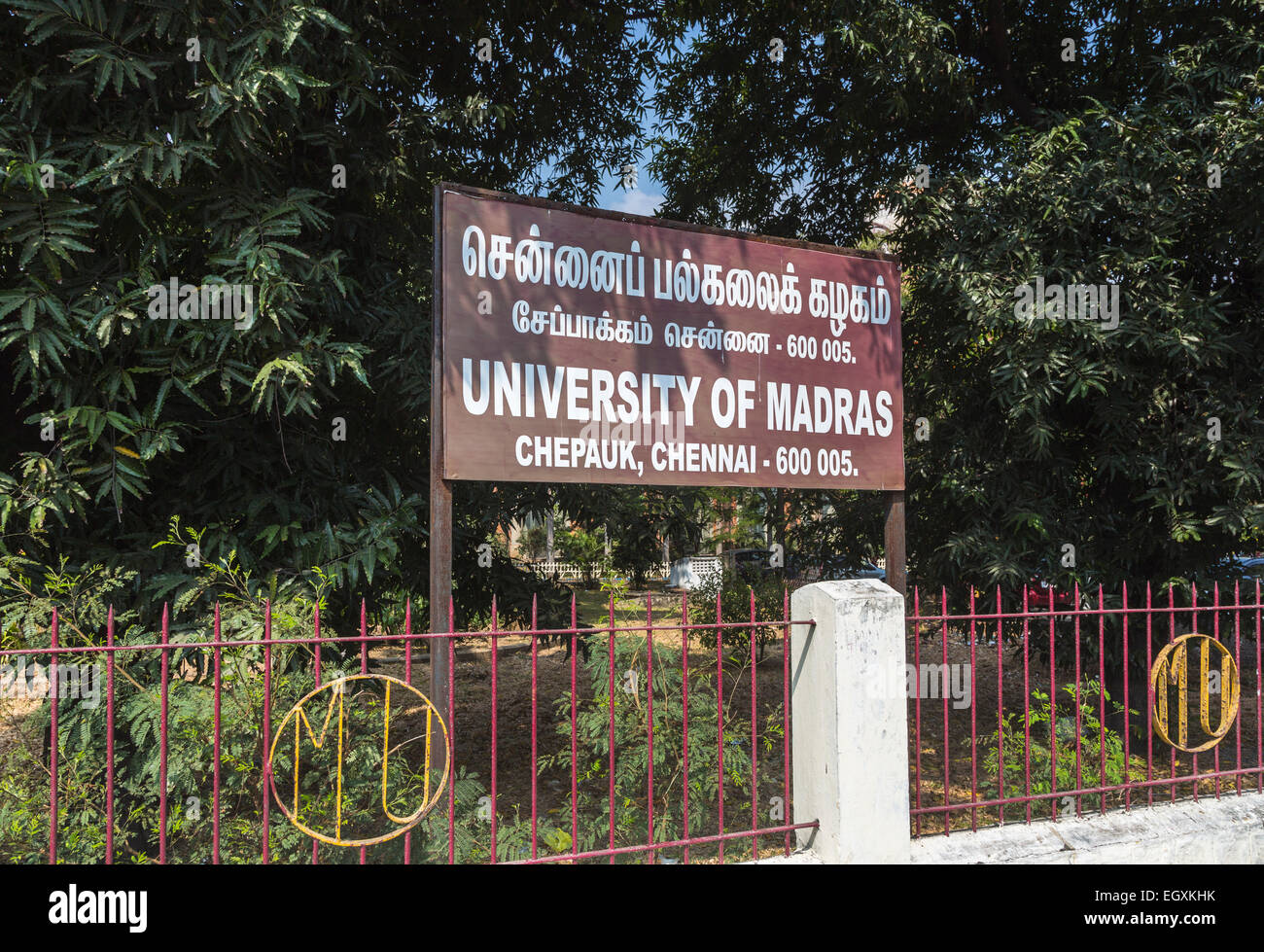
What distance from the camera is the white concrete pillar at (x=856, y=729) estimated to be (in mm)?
3957

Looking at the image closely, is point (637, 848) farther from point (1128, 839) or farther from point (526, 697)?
point (526, 697)

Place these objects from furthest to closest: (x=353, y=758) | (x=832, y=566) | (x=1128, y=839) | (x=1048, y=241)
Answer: (x=832, y=566) → (x=1048, y=241) → (x=353, y=758) → (x=1128, y=839)

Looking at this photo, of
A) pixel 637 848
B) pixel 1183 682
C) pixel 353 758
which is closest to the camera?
pixel 637 848

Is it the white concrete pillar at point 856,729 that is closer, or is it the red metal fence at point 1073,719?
the white concrete pillar at point 856,729

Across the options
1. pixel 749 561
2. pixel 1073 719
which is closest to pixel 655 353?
pixel 1073 719

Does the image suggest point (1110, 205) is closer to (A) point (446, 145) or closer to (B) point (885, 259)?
(B) point (885, 259)

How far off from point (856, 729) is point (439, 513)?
82.8 inches

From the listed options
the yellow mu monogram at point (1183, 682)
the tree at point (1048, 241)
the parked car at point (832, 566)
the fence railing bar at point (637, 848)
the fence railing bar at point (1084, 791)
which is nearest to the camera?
the fence railing bar at point (637, 848)

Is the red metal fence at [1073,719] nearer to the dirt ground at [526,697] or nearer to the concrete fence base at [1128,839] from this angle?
the concrete fence base at [1128,839]

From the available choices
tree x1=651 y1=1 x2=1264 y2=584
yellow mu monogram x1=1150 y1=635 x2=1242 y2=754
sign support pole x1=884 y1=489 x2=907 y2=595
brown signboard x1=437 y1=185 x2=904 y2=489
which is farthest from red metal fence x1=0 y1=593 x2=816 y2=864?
tree x1=651 y1=1 x2=1264 y2=584

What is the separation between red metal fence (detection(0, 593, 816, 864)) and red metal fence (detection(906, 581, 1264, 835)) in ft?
4.18

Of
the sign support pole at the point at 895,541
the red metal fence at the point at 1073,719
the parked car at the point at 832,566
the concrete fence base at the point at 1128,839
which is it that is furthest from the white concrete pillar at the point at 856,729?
the parked car at the point at 832,566

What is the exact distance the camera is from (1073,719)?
704cm

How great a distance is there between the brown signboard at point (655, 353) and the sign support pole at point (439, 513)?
3cm
